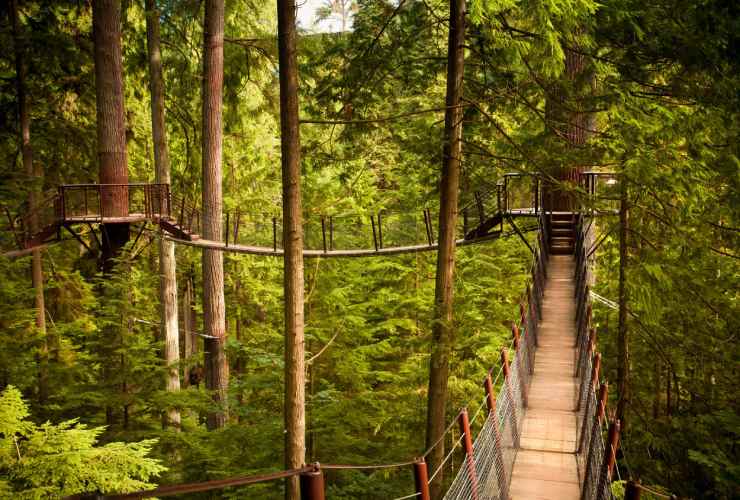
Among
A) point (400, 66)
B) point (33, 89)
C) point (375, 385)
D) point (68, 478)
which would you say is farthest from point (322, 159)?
point (375, 385)

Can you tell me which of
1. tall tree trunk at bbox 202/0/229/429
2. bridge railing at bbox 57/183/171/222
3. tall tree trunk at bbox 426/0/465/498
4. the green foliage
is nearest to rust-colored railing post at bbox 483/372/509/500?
tall tree trunk at bbox 426/0/465/498

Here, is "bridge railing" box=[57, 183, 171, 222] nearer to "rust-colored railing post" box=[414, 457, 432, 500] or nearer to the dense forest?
the dense forest

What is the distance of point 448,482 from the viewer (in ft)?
31.4

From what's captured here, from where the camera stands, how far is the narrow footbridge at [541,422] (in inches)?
151

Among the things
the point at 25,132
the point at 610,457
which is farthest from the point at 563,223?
the point at 25,132

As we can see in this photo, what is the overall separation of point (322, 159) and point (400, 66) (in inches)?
59.3

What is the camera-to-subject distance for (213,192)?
32.6 feet

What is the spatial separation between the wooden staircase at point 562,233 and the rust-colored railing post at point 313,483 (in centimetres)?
894

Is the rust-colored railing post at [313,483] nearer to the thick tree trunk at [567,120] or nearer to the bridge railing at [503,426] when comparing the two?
the bridge railing at [503,426]

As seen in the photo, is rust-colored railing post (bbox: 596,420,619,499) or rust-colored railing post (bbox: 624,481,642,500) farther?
rust-colored railing post (bbox: 596,420,619,499)

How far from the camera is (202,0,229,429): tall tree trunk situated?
9.67 meters

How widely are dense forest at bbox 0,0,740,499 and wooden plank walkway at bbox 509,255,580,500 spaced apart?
844mm

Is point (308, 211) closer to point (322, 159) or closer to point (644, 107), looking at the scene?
point (322, 159)

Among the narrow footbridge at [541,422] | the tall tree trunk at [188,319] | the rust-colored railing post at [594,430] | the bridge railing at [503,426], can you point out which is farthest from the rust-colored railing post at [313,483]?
the tall tree trunk at [188,319]
